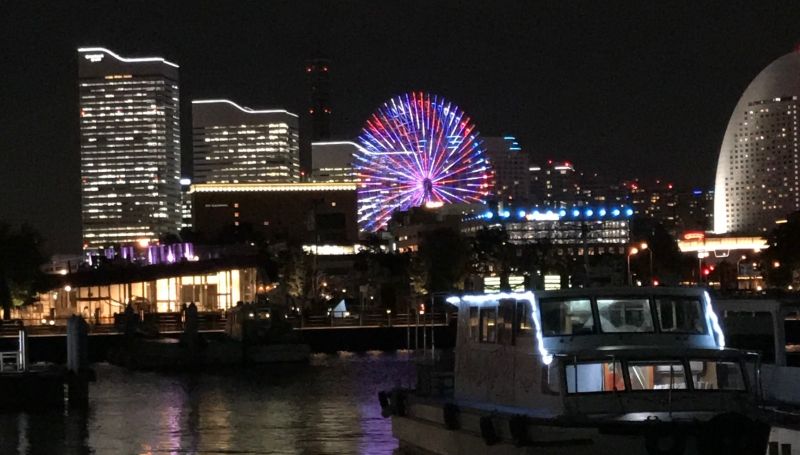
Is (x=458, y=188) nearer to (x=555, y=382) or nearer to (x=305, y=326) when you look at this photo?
(x=305, y=326)

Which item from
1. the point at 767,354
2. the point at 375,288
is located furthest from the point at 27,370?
the point at 375,288

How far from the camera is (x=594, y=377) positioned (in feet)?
85.7

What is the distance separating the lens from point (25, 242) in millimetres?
114000

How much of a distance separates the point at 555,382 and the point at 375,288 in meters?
144

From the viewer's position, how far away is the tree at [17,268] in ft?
362

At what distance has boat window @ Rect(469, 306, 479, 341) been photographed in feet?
103

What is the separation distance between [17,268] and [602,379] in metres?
89.9

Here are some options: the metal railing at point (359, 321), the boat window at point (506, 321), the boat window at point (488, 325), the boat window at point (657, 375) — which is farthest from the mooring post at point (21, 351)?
the metal railing at point (359, 321)

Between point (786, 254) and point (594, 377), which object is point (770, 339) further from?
point (786, 254)

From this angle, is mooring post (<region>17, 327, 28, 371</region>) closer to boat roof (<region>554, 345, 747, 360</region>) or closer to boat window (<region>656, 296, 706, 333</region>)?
boat window (<region>656, 296, 706, 333</region>)

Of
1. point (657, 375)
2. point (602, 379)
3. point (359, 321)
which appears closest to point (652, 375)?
point (657, 375)

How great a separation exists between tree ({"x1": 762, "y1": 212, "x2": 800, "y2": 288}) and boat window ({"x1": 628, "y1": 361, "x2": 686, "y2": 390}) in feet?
375

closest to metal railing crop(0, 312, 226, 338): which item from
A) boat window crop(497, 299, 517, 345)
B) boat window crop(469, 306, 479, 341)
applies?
boat window crop(469, 306, 479, 341)

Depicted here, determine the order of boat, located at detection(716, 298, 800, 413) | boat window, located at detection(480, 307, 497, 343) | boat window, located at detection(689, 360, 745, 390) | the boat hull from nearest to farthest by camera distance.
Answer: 1. the boat hull
2. boat window, located at detection(689, 360, 745, 390)
3. boat window, located at detection(480, 307, 497, 343)
4. boat, located at detection(716, 298, 800, 413)
